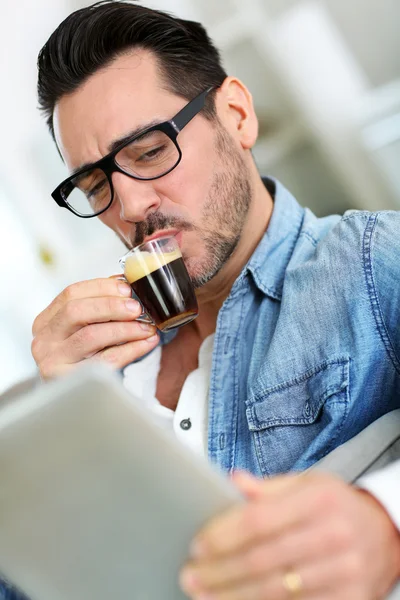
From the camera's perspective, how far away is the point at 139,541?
658 millimetres

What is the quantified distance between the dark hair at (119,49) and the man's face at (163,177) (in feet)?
0.15

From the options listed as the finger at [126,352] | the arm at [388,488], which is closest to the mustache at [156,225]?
the finger at [126,352]

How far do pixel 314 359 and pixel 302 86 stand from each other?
266 centimetres

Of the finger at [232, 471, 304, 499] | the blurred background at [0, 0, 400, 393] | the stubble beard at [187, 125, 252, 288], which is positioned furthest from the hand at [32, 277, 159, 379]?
the blurred background at [0, 0, 400, 393]

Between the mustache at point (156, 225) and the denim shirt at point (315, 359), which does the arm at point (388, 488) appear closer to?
the denim shirt at point (315, 359)

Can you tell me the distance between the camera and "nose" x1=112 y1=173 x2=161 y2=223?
5.22ft

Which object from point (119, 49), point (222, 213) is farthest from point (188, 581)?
point (119, 49)

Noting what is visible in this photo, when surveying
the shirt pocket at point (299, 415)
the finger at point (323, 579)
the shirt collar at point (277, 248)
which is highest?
the finger at point (323, 579)

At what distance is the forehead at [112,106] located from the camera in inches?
64.4

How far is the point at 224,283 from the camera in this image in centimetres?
183

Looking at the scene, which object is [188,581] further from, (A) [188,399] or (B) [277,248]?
(B) [277,248]

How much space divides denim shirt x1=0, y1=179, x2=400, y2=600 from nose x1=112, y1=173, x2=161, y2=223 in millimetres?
374

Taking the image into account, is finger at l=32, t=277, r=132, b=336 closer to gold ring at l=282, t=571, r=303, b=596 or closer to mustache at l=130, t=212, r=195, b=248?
mustache at l=130, t=212, r=195, b=248

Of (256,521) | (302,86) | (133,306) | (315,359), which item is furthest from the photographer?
(302,86)
